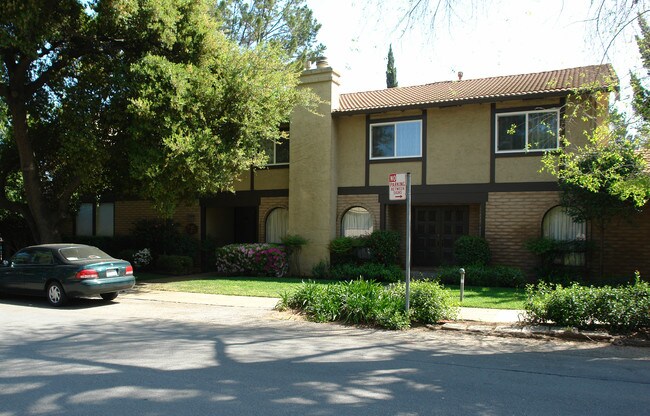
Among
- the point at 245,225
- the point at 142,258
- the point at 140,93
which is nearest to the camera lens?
the point at 140,93

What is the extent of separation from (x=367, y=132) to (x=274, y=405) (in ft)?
43.4

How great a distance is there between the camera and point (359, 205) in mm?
17422

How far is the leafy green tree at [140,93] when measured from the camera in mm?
12883

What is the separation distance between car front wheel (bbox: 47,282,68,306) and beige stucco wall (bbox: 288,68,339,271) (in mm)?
8011

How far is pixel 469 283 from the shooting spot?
47.5ft

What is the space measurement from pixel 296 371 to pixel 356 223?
11.5 metres

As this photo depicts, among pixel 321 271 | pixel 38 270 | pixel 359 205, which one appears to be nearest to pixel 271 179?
pixel 359 205

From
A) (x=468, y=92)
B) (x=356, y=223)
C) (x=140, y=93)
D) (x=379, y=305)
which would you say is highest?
(x=468, y=92)

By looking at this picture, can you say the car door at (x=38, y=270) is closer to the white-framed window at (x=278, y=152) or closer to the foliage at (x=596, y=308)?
the white-framed window at (x=278, y=152)

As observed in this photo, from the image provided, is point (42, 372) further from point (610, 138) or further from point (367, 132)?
point (367, 132)

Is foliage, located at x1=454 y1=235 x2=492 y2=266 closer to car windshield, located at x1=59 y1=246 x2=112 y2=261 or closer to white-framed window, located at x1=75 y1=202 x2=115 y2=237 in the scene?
car windshield, located at x1=59 y1=246 x2=112 y2=261

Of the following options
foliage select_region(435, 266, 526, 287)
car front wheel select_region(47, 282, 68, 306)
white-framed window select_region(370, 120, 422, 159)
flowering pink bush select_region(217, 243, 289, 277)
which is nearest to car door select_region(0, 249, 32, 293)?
car front wheel select_region(47, 282, 68, 306)

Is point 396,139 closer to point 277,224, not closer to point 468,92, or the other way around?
point 468,92

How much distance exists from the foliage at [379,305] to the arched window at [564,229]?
6.85 m
